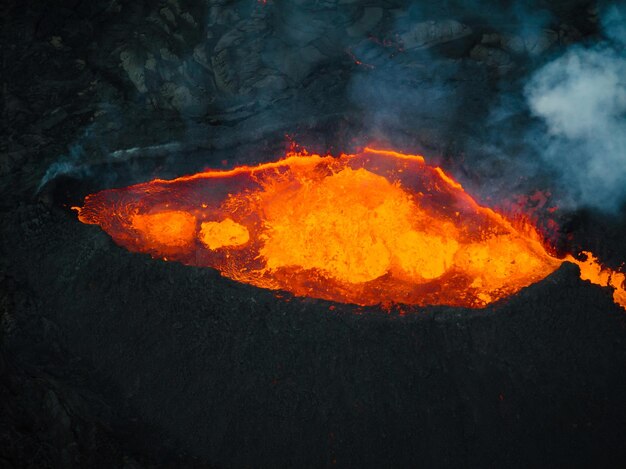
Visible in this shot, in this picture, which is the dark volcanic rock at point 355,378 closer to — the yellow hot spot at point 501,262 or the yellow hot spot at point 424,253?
the yellow hot spot at point 501,262

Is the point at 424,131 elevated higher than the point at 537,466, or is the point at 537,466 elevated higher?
the point at 424,131

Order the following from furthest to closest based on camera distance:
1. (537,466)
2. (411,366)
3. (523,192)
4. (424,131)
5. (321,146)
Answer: (321,146) < (424,131) < (523,192) < (411,366) < (537,466)

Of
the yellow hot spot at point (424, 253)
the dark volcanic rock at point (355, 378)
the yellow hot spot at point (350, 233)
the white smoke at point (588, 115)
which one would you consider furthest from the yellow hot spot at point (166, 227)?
the white smoke at point (588, 115)

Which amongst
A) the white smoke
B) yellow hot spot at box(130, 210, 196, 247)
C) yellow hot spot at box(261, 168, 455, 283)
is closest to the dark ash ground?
the white smoke

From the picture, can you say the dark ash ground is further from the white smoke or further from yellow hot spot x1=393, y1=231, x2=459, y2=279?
yellow hot spot x1=393, y1=231, x2=459, y2=279

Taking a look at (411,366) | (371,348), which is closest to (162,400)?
(371,348)

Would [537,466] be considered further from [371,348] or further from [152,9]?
[152,9]
